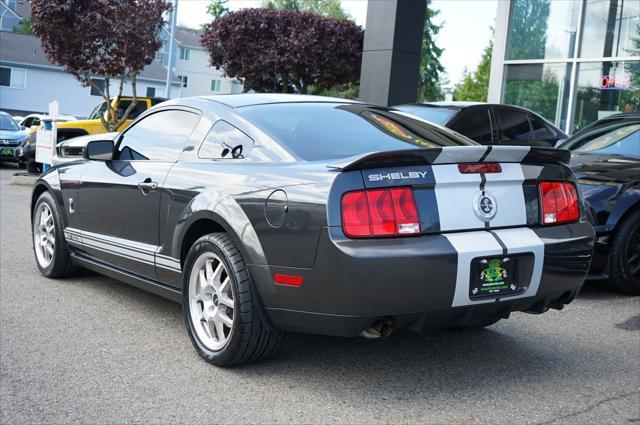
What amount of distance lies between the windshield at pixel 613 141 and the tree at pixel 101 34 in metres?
11.7

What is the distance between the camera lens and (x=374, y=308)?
3.41 metres

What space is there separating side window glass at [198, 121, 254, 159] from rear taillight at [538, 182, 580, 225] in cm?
158

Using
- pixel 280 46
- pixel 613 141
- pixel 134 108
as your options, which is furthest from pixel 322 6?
pixel 613 141

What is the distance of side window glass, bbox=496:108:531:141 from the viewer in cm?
926

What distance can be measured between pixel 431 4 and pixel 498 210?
61521 mm

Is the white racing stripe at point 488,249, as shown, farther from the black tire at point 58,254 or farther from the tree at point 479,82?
the tree at point 479,82

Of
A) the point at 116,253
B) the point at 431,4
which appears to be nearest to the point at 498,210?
the point at 116,253

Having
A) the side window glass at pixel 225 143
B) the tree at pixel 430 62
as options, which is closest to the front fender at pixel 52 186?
the side window glass at pixel 225 143

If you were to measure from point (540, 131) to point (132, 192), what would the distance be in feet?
20.7

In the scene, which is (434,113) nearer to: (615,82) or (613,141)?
(613,141)

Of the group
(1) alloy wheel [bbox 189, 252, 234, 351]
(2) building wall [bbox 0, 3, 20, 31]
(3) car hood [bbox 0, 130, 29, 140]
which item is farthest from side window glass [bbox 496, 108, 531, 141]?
(2) building wall [bbox 0, 3, 20, 31]

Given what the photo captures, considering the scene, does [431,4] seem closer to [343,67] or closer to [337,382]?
[343,67]

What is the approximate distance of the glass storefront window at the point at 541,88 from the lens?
15578 millimetres

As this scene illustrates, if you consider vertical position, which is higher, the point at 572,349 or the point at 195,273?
the point at 195,273
